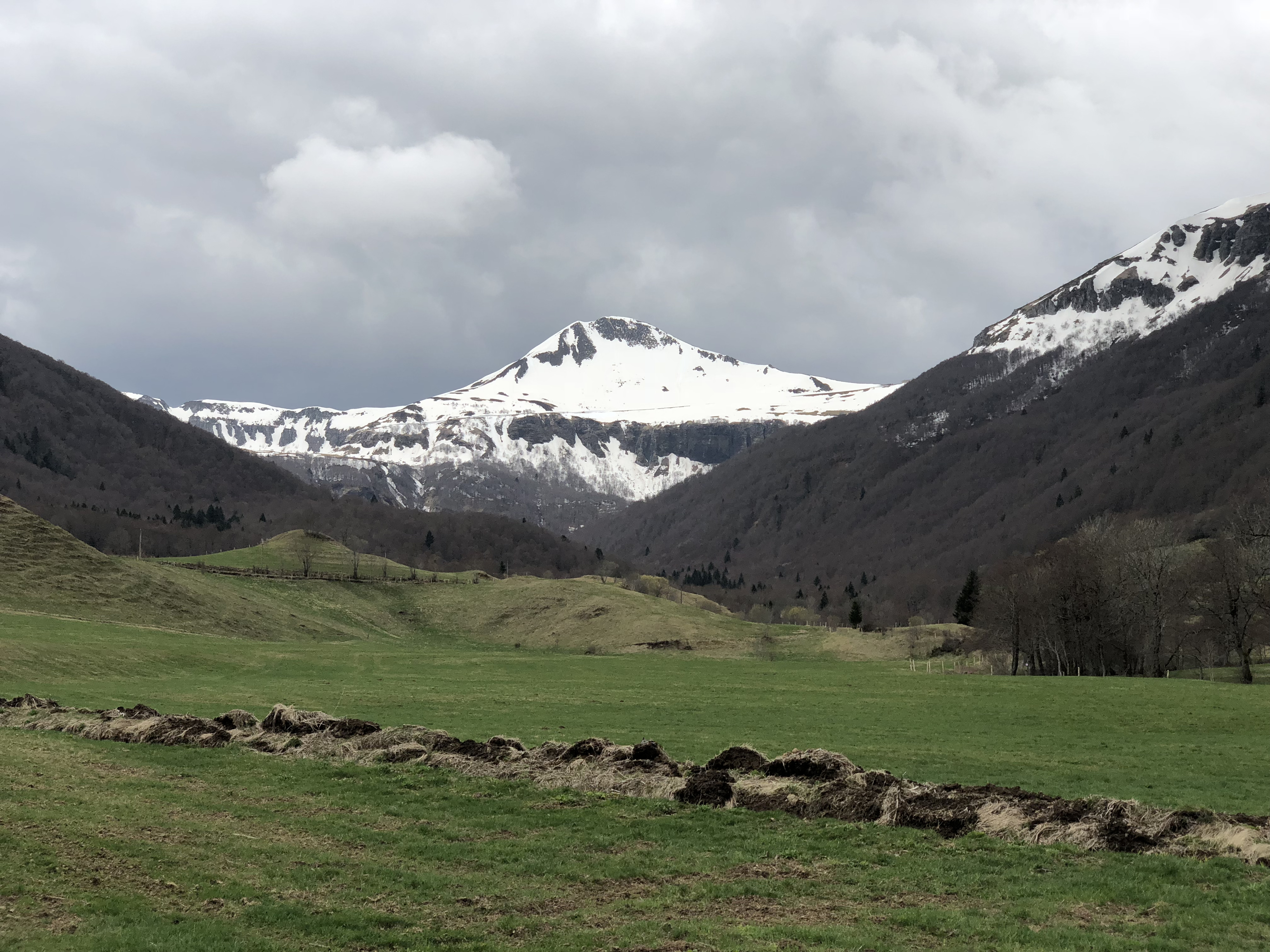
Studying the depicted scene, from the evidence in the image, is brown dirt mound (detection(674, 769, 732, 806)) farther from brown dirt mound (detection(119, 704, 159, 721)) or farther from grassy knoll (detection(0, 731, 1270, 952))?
brown dirt mound (detection(119, 704, 159, 721))

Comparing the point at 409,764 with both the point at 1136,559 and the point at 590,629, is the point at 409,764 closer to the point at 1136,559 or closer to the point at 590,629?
the point at 1136,559

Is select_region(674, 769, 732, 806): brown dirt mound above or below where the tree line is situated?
below

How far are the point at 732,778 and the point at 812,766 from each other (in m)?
2.38

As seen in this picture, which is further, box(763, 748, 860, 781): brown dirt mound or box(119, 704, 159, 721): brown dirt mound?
box(119, 704, 159, 721): brown dirt mound

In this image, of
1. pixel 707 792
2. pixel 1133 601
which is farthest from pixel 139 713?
pixel 1133 601

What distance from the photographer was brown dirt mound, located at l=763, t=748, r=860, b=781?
80.8ft

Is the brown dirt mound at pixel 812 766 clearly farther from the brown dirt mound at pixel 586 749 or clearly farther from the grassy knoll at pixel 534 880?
the brown dirt mound at pixel 586 749

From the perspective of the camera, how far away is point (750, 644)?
409 ft

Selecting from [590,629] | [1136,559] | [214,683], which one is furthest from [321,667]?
[1136,559]

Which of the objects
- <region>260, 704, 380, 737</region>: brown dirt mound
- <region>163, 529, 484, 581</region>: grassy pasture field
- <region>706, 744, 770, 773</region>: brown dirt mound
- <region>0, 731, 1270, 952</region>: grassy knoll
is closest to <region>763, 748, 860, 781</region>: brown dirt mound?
<region>706, 744, 770, 773</region>: brown dirt mound

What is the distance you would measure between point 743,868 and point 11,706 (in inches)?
1267

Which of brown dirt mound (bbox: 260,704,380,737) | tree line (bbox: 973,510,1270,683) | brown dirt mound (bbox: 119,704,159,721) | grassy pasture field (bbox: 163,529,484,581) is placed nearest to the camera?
brown dirt mound (bbox: 260,704,380,737)

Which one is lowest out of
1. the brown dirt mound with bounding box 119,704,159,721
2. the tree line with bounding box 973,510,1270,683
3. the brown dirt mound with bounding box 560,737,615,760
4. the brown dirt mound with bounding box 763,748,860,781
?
the brown dirt mound with bounding box 119,704,159,721

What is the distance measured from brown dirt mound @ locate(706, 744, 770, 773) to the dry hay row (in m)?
0.04
